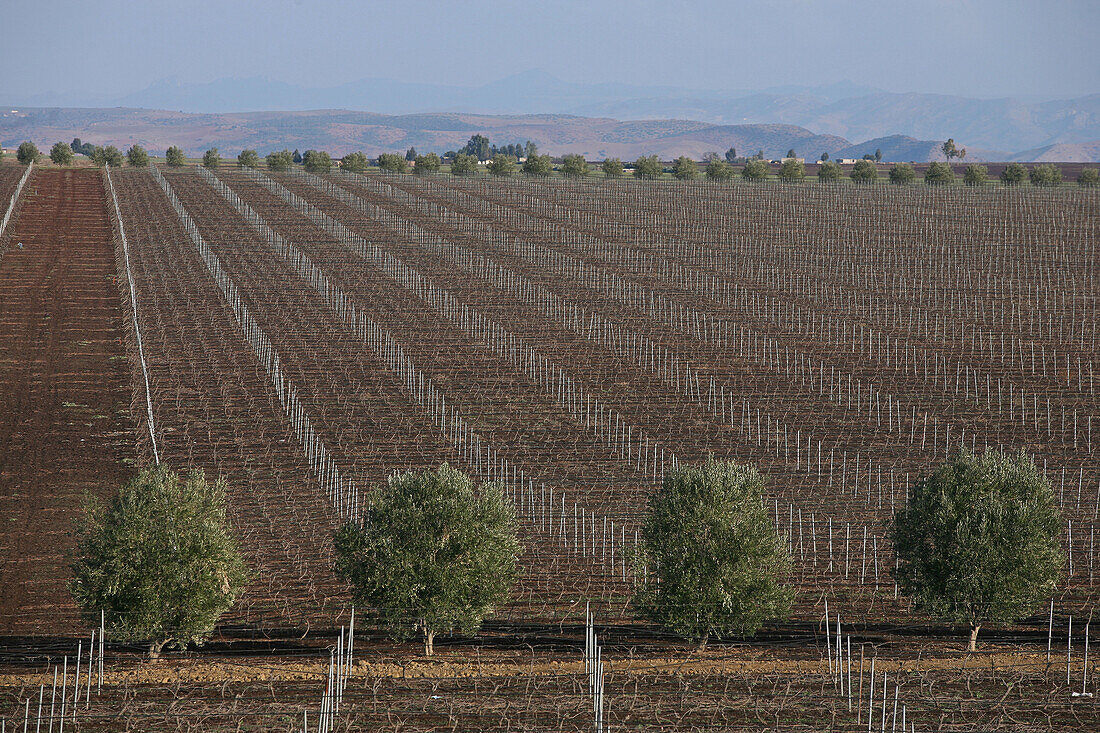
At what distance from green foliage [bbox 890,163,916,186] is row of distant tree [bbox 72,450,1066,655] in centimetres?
11526

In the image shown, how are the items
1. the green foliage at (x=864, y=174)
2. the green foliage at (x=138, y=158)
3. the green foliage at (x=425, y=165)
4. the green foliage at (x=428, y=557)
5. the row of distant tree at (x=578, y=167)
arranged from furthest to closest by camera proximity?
the green foliage at (x=425, y=165)
the green foliage at (x=864, y=174)
the green foliage at (x=138, y=158)
the row of distant tree at (x=578, y=167)
the green foliage at (x=428, y=557)

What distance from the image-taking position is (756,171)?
141m

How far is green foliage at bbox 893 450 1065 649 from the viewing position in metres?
24.5

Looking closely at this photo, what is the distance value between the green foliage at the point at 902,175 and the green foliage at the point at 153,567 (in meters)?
122

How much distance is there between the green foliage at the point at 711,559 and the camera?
80.3ft

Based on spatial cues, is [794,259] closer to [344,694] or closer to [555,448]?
[555,448]

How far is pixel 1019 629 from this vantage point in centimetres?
2638

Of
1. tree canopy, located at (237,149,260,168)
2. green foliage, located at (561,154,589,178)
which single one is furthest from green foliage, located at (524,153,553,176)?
tree canopy, located at (237,149,260,168)

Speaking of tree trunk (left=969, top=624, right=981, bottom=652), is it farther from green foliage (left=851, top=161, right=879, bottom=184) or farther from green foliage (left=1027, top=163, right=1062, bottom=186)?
green foliage (left=851, top=161, right=879, bottom=184)

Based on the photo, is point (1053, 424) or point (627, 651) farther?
point (1053, 424)

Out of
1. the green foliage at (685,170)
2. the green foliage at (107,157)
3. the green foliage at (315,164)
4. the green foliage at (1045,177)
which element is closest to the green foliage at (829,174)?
the green foliage at (685,170)

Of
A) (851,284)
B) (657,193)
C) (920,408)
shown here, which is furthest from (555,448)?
(657,193)

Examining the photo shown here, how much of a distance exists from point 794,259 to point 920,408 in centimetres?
3393

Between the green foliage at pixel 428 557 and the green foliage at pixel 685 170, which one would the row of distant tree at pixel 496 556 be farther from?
the green foliage at pixel 685 170
